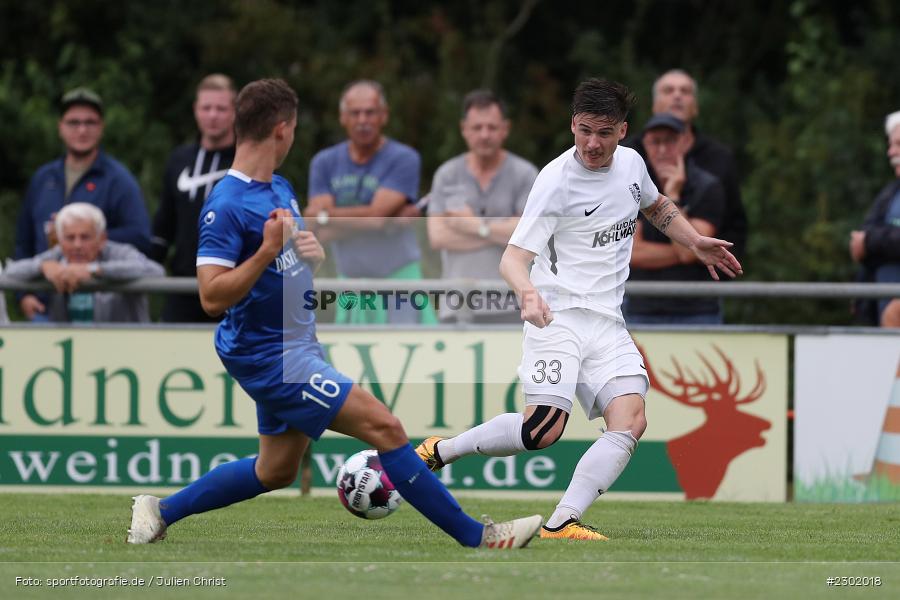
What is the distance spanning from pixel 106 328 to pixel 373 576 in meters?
4.93

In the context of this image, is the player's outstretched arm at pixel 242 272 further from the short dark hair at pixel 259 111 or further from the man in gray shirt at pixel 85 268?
the man in gray shirt at pixel 85 268

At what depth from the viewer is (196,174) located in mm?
11766

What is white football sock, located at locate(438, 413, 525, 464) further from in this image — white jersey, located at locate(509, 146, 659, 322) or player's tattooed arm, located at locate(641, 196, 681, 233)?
player's tattooed arm, located at locate(641, 196, 681, 233)

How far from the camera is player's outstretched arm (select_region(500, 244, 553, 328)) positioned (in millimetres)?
7145

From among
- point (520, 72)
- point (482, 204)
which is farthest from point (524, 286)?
point (520, 72)

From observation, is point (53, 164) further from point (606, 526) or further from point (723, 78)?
point (723, 78)

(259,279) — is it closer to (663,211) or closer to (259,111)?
(259,111)

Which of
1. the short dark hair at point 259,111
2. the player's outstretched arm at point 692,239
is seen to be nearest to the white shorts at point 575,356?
the player's outstretched arm at point 692,239

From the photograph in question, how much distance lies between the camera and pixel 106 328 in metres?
10.8

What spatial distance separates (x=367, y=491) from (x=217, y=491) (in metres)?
0.69

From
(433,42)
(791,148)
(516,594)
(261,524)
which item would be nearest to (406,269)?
(261,524)

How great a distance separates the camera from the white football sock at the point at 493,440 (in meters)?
7.87

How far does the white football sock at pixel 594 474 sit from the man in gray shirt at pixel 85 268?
13.9ft

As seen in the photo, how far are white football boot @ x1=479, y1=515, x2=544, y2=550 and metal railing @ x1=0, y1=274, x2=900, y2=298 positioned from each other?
12.2 ft
